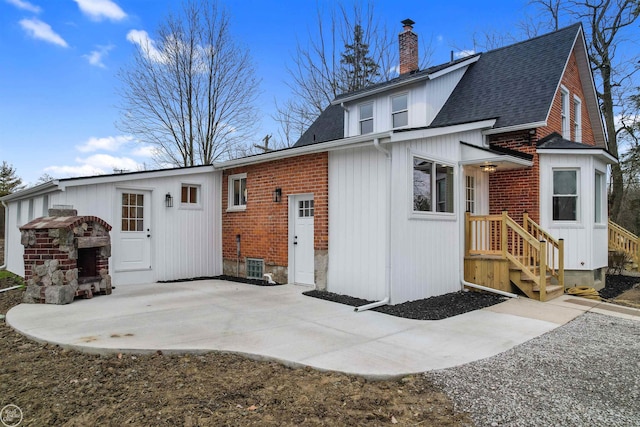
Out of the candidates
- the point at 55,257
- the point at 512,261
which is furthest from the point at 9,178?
the point at 512,261

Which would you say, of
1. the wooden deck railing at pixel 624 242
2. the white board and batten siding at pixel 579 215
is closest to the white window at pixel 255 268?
the white board and batten siding at pixel 579 215

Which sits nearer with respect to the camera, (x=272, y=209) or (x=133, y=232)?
(x=133, y=232)

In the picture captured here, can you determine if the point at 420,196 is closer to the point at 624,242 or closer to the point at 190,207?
the point at 190,207

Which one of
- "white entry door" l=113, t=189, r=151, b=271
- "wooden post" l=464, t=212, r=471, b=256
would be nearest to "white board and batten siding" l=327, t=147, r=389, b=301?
"wooden post" l=464, t=212, r=471, b=256

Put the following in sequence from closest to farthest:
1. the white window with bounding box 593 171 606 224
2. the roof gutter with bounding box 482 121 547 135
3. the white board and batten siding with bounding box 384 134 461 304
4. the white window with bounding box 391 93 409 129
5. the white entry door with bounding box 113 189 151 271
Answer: the white board and batten siding with bounding box 384 134 461 304 < the white entry door with bounding box 113 189 151 271 < the roof gutter with bounding box 482 121 547 135 < the white window with bounding box 593 171 606 224 < the white window with bounding box 391 93 409 129

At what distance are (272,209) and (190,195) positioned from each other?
2482mm

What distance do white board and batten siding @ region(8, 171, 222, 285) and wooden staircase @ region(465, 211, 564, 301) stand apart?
6.48 m

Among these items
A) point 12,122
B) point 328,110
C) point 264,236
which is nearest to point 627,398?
point 264,236

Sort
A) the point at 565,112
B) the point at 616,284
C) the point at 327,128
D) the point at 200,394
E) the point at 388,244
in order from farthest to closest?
the point at 327,128 < the point at 565,112 < the point at 616,284 < the point at 388,244 < the point at 200,394

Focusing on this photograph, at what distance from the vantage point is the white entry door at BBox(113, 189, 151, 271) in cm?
846

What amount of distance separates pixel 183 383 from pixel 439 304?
4.79m

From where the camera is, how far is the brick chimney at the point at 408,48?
1336 centimetres

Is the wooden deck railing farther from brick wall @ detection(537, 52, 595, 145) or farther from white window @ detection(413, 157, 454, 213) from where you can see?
white window @ detection(413, 157, 454, 213)

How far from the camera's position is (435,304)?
22.1ft
